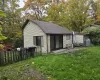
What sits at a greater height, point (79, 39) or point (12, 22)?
point (12, 22)

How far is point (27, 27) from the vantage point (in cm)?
2311

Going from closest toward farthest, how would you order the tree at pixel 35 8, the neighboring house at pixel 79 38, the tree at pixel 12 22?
1. the tree at pixel 12 22
2. the neighboring house at pixel 79 38
3. the tree at pixel 35 8

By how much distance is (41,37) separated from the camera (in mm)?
21797

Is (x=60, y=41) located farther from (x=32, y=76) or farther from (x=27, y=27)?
(x=32, y=76)

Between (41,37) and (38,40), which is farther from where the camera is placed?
(38,40)

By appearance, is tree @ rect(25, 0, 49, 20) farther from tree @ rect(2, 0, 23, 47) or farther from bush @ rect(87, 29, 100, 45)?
bush @ rect(87, 29, 100, 45)

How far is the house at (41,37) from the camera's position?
21.4m

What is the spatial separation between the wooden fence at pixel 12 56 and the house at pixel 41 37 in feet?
17.4

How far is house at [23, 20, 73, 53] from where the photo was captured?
21.4 metres

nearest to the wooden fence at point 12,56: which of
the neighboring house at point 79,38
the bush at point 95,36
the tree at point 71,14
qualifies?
the neighboring house at point 79,38

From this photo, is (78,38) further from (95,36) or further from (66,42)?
(66,42)

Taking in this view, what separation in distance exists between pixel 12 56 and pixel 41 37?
801 cm

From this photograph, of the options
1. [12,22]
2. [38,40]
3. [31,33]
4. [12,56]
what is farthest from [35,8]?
[12,56]

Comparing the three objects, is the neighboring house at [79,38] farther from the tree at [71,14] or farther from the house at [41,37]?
the tree at [71,14]
